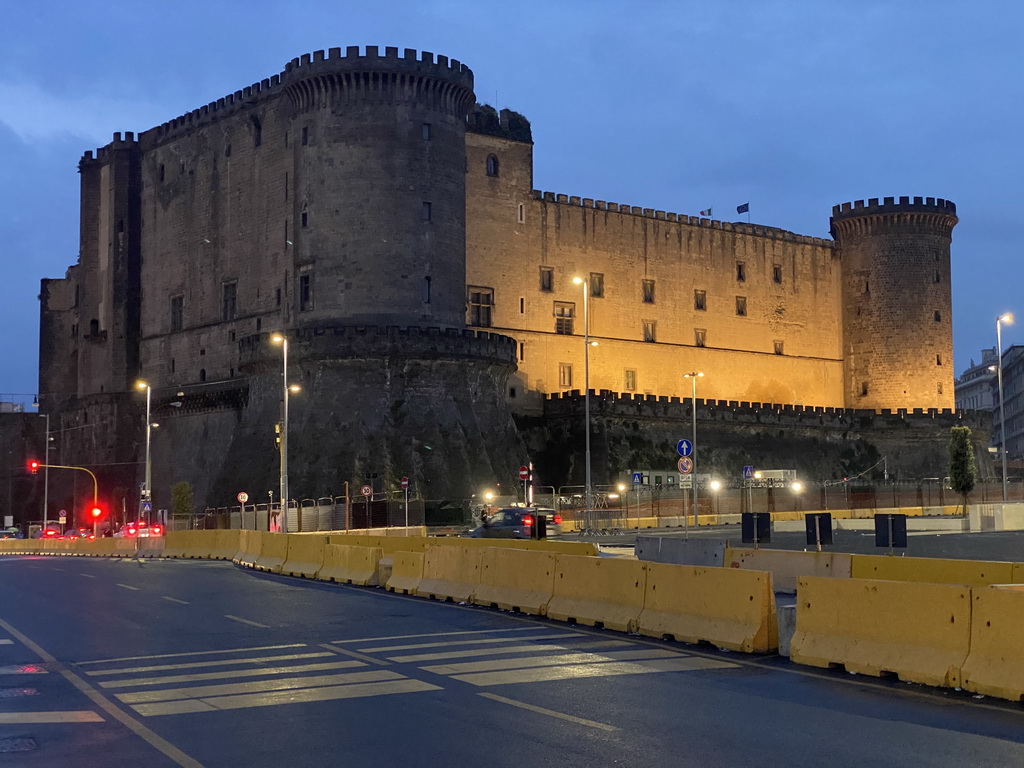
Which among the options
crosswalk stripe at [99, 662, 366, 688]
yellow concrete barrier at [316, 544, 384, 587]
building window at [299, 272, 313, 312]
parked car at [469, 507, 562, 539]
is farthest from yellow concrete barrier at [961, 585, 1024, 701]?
building window at [299, 272, 313, 312]

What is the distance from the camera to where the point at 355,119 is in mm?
62188

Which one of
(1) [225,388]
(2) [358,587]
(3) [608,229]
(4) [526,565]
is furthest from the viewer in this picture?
(3) [608,229]

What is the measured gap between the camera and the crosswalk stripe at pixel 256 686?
40.4 ft

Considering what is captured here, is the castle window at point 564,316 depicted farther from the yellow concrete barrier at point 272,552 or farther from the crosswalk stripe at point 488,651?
the crosswalk stripe at point 488,651

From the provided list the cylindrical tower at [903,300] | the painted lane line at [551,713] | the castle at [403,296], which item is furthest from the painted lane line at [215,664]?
the cylindrical tower at [903,300]

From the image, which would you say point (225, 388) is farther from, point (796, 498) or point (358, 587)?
point (358, 587)

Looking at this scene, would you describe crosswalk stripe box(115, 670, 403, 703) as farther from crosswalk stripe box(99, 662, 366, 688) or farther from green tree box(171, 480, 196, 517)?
green tree box(171, 480, 196, 517)

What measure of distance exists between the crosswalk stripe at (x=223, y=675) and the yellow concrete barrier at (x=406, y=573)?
370 inches

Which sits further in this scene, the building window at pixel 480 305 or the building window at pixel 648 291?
the building window at pixel 648 291

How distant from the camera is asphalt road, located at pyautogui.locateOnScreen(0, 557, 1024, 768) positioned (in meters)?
9.75

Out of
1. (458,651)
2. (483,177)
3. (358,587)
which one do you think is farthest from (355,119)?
(458,651)

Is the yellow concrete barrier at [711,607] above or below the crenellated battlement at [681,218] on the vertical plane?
below

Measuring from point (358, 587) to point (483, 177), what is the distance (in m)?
46.6

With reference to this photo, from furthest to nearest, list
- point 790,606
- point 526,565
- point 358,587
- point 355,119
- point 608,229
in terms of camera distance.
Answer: point 608,229
point 355,119
point 358,587
point 526,565
point 790,606
